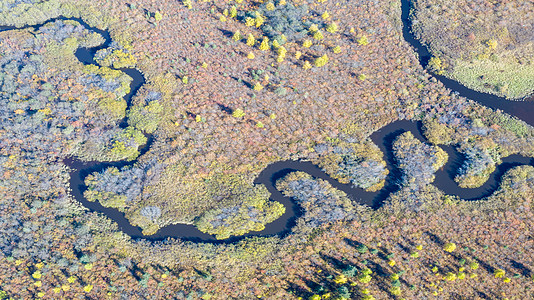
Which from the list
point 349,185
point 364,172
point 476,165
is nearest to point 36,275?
point 349,185

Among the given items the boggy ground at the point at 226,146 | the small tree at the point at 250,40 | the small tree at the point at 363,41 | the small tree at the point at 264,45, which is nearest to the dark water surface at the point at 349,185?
the boggy ground at the point at 226,146

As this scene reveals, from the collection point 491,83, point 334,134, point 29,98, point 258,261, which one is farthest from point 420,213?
point 29,98

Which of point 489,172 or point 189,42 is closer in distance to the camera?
point 489,172

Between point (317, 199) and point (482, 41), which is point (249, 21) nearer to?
point (317, 199)

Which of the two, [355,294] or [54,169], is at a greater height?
[355,294]

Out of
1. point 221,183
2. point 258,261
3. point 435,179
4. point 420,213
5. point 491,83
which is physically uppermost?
point 491,83

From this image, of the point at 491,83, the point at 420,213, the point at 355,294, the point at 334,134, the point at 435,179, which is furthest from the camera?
the point at 491,83

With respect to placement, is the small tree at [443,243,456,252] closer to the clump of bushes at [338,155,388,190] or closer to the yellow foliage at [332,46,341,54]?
the clump of bushes at [338,155,388,190]

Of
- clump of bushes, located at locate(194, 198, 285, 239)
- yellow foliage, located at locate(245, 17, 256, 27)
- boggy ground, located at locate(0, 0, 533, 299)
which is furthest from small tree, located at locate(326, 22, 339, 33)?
clump of bushes, located at locate(194, 198, 285, 239)

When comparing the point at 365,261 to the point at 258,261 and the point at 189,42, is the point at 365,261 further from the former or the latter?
the point at 189,42

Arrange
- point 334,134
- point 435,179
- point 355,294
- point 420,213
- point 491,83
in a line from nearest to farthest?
1. point 355,294
2. point 420,213
3. point 435,179
4. point 334,134
5. point 491,83
